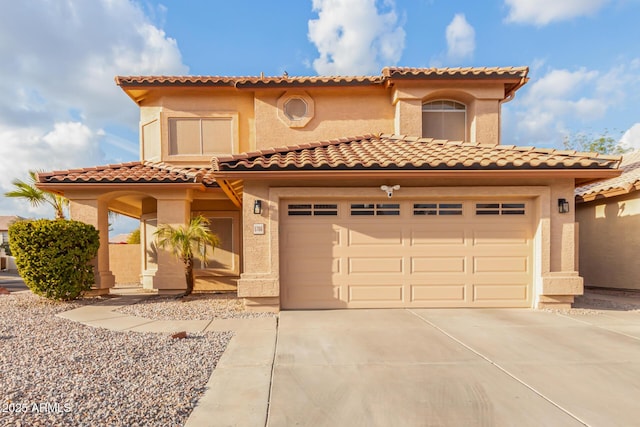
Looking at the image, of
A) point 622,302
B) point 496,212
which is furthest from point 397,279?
point 622,302

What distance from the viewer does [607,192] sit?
11.0 meters

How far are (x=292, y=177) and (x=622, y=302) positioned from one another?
30.6 ft

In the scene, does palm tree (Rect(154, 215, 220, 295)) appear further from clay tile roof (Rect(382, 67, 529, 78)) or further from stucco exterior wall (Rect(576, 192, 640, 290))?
stucco exterior wall (Rect(576, 192, 640, 290))

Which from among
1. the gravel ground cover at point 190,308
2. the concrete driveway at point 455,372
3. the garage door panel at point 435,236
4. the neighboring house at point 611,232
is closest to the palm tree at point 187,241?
the gravel ground cover at point 190,308

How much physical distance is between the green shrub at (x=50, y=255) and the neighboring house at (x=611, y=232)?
1571cm

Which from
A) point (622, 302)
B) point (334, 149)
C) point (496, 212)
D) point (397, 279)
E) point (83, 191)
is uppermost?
point (334, 149)

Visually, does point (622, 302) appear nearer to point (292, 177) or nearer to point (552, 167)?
point (552, 167)

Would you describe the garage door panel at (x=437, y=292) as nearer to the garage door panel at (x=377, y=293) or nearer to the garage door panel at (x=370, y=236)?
the garage door panel at (x=377, y=293)

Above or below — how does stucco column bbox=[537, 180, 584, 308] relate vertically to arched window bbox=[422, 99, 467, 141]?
below

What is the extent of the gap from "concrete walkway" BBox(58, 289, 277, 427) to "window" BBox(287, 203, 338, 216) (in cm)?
247

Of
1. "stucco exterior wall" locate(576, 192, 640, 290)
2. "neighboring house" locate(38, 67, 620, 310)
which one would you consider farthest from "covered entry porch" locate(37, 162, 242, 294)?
"stucco exterior wall" locate(576, 192, 640, 290)

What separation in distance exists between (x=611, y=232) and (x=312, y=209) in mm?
10305

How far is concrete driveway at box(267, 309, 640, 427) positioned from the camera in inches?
139

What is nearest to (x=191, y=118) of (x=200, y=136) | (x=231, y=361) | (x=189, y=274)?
(x=200, y=136)
